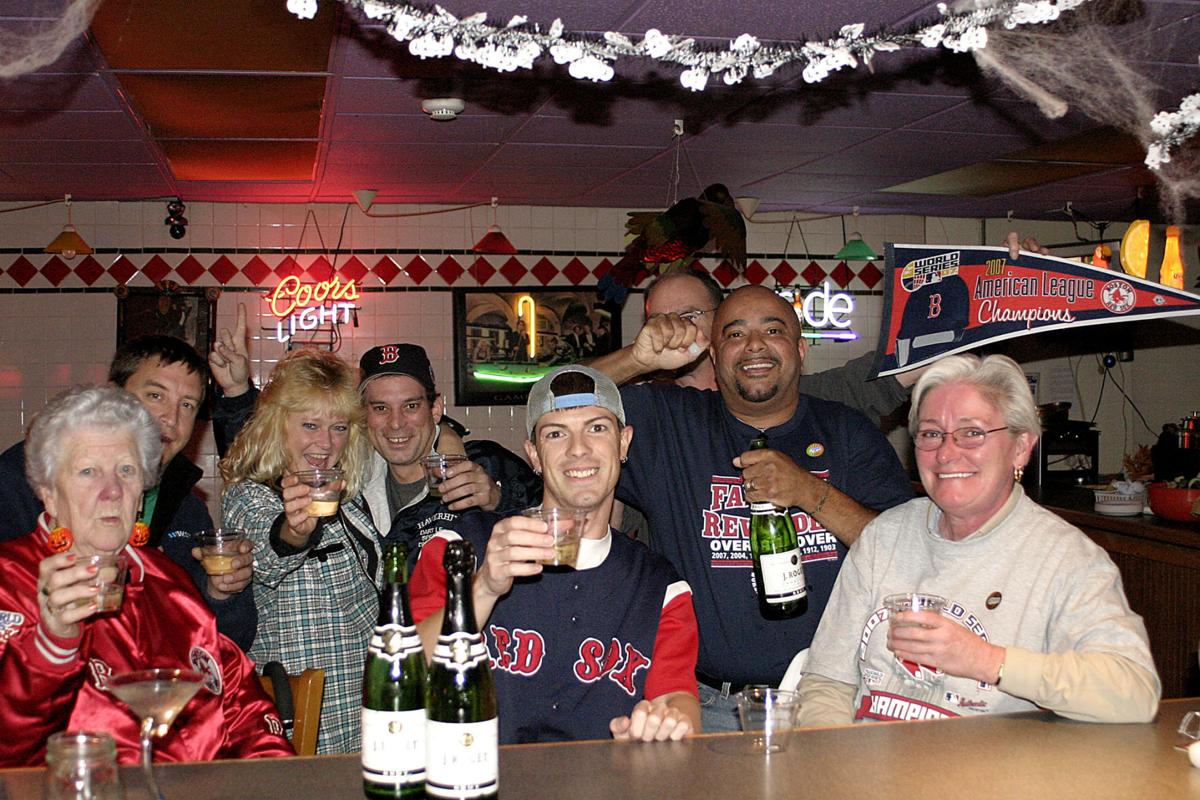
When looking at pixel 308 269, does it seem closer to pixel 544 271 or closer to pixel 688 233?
pixel 544 271

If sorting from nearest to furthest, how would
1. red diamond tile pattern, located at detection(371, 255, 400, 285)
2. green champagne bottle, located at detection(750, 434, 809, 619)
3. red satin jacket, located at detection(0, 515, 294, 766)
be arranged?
red satin jacket, located at detection(0, 515, 294, 766)
green champagne bottle, located at detection(750, 434, 809, 619)
red diamond tile pattern, located at detection(371, 255, 400, 285)

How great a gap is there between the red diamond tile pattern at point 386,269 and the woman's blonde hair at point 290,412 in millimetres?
4777

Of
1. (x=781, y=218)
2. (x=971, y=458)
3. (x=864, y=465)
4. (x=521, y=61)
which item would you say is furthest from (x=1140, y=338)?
(x=521, y=61)

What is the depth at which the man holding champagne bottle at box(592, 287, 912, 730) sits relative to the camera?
10.0 feet

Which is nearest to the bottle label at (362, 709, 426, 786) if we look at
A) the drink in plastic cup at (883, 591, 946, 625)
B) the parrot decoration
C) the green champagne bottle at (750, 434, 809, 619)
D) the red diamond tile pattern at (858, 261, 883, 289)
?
the drink in plastic cup at (883, 591, 946, 625)

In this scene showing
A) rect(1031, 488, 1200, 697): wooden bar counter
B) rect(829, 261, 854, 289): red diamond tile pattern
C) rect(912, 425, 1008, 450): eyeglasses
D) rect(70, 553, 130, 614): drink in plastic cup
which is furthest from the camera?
rect(829, 261, 854, 289): red diamond tile pattern

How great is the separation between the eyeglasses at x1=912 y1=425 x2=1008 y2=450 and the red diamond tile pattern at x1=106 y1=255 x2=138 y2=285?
6.94m

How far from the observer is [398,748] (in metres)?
1.63

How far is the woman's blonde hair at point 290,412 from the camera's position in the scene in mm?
3445

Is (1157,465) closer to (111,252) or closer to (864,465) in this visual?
(864,465)

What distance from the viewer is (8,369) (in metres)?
7.89

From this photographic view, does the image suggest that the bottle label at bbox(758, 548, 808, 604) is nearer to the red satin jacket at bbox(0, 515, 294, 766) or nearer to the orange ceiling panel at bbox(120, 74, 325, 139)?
the red satin jacket at bbox(0, 515, 294, 766)

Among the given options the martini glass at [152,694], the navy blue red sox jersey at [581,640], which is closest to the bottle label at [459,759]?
A: the martini glass at [152,694]

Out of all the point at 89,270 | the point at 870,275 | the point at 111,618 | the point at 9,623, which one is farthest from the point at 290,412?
the point at 870,275
